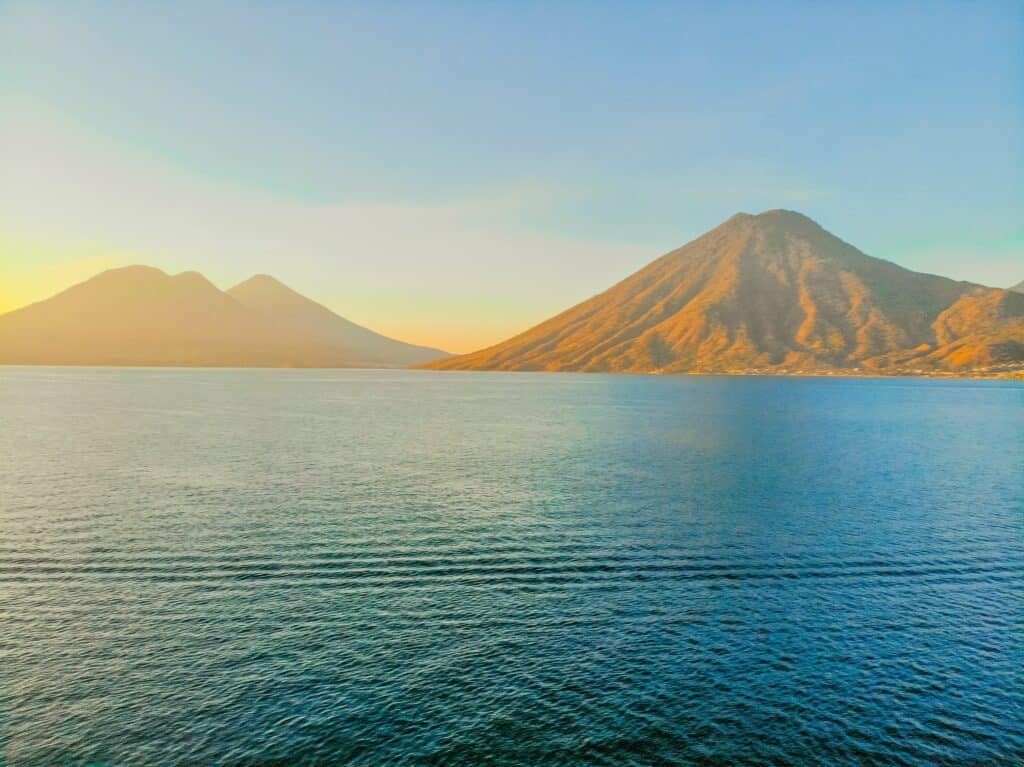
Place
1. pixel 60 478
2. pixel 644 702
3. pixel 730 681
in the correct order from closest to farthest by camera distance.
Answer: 1. pixel 644 702
2. pixel 730 681
3. pixel 60 478

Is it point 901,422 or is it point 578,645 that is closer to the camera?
point 578,645

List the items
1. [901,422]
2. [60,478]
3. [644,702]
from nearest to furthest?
[644,702], [60,478], [901,422]

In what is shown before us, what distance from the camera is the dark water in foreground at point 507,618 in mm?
27844

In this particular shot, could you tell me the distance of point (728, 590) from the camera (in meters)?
44.8

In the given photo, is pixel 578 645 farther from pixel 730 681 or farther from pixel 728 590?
pixel 728 590

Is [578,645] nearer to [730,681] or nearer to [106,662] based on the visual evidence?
[730,681]

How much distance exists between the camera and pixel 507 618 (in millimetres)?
39062

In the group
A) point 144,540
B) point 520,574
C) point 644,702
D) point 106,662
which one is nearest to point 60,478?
point 144,540

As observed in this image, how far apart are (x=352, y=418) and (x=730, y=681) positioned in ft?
504

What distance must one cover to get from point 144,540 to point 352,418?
402ft

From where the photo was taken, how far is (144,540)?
54156mm

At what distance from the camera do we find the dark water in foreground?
1096 inches

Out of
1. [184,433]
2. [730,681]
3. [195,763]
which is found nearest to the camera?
[195,763]

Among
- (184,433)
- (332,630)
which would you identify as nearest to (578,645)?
(332,630)
